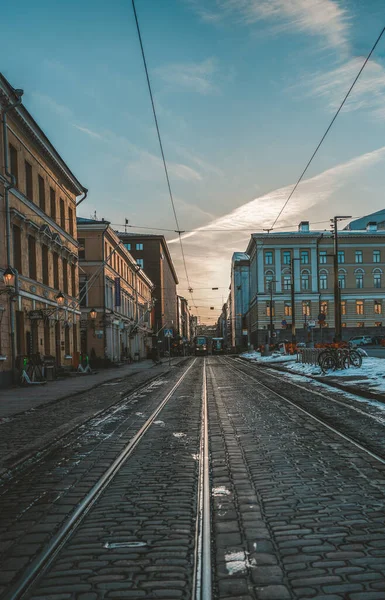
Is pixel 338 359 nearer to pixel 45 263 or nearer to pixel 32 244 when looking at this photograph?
pixel 32 244

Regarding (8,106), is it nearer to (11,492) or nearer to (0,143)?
(0,143)

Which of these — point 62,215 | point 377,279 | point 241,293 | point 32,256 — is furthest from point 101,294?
point 241,293

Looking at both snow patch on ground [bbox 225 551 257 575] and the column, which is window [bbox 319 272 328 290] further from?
snow patch on ground [bbox 225 551 257 575]

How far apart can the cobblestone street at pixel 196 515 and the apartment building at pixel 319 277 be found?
266ft

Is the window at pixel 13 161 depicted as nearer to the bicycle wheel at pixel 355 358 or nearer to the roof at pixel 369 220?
the bicycle wheel at pixel 355 358

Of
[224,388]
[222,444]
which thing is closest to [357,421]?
[222,444]

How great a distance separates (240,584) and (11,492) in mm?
3209

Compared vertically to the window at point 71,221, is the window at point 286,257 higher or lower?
higher

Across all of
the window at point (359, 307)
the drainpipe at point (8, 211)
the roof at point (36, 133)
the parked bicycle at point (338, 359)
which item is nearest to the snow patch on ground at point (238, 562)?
the parked bicycle at point (338, 359)

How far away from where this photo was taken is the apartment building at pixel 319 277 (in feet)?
293

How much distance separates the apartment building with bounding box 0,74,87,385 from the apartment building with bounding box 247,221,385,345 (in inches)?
2228

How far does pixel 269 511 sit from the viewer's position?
484cm

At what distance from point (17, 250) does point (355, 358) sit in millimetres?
15081

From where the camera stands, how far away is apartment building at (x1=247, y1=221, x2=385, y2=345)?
89.4 metres
